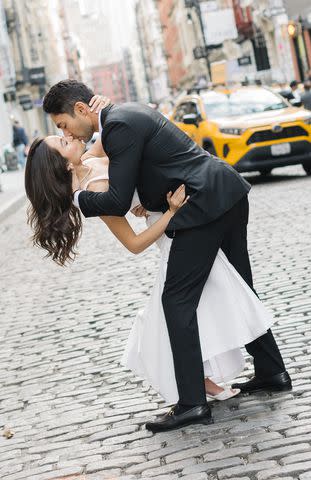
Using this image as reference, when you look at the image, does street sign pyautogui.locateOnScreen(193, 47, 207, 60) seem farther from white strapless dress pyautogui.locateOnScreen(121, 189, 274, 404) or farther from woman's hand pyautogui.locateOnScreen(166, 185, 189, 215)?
woman's hand pyautogui.locateOnScreen(166, 185, 189, 215)

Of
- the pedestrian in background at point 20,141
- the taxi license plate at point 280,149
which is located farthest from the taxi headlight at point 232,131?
the pedestrian in background at point 20,141

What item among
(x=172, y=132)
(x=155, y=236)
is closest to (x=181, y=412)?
(x=155, y=236)

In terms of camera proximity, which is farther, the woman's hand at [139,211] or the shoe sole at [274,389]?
the shoe sole at [274,389]

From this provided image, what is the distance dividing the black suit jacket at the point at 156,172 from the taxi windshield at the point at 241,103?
1362cm

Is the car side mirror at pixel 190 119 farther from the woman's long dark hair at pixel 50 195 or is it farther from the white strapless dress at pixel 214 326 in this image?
the woman's long dark hair at pixel 50 195

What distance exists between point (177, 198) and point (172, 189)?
0.27 ft

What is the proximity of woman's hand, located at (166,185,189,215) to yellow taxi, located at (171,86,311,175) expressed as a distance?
1221 cm

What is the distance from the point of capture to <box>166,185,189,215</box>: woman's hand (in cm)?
427

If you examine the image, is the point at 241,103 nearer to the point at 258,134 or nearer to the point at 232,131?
the point at 232,131

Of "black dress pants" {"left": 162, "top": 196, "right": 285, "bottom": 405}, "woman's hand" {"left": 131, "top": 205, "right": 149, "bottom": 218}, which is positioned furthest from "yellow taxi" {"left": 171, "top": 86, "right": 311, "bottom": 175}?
"black dress pants" {"left": 162, "top": 196, "right": 285, "bottom": 405}

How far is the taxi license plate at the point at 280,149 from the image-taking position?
54.7ft

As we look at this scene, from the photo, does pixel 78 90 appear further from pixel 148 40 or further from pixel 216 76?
pixel 148 40

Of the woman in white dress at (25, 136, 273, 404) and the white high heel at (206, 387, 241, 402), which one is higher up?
the woman in white dress at (25, 136, 273, 404)

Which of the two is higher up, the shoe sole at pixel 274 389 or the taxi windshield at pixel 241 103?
the taxi windshield at pixel 241 103
